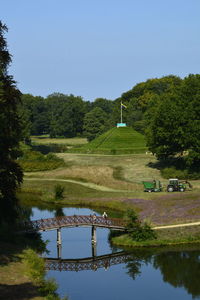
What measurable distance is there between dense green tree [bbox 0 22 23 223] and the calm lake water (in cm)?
673

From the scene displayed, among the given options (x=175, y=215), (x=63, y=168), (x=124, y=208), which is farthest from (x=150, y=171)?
(x=175, y=215)

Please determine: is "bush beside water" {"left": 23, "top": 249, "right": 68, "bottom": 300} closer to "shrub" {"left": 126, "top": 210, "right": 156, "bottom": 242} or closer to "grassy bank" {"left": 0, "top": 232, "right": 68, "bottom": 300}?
"grassy bank" {"left": 0, "top": 232, "right": 68, "bottom": 300}

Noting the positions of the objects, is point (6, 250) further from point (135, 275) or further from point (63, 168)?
point (63, 168)

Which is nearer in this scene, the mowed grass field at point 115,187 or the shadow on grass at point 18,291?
the shadow on grass at point 18,291

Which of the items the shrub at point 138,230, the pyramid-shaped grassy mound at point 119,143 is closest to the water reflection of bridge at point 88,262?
the shrub at point 138,230

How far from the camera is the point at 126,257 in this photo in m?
46.5

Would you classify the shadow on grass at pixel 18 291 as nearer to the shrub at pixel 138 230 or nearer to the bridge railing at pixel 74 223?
the bridge railing at pixel 74 223

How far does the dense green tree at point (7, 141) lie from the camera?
142 ft

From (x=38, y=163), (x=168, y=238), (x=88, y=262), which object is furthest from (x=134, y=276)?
(x=38, y=163)

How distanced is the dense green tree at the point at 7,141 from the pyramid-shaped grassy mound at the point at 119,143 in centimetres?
8311

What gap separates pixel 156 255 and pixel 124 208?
60.3ft

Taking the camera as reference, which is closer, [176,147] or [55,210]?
[55,210]

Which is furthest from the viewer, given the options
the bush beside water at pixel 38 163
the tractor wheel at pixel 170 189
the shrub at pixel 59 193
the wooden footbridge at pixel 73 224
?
the bush beside water at pixel 38 163

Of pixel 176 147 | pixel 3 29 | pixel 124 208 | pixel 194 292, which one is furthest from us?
pixel 176 147
